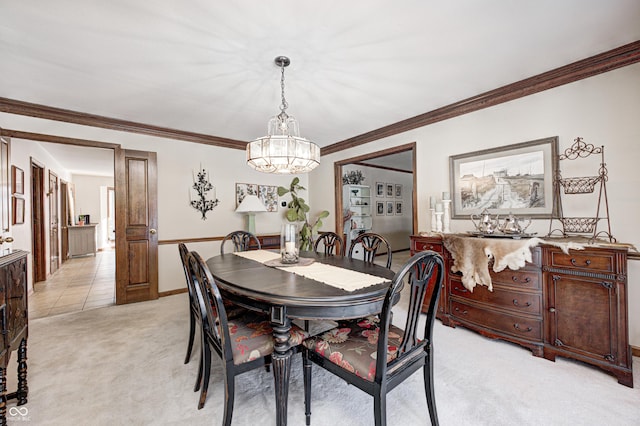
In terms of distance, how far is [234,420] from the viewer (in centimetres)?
157

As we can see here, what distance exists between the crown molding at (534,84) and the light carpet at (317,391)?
2365 mm

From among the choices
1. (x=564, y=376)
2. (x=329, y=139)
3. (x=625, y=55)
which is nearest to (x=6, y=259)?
(x=564, y=376)

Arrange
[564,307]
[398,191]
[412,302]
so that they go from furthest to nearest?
1. [398,191]
2. [564,307]
3. [412,302]

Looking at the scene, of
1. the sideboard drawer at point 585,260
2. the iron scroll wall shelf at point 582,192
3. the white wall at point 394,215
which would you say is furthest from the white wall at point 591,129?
the white wall at point 394,215

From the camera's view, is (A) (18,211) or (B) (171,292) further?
(B) (171,292)

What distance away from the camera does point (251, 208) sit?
4.43 metres

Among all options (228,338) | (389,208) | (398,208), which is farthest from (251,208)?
(398,208)

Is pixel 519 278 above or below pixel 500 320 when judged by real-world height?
above

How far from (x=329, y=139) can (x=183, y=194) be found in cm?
251

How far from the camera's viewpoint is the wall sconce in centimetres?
431

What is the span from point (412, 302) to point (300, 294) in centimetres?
57

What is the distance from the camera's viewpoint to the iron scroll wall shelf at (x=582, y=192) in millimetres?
2283

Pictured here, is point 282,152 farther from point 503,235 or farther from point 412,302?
point 503,235

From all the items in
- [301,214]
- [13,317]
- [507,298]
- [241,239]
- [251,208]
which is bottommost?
[507,298]
